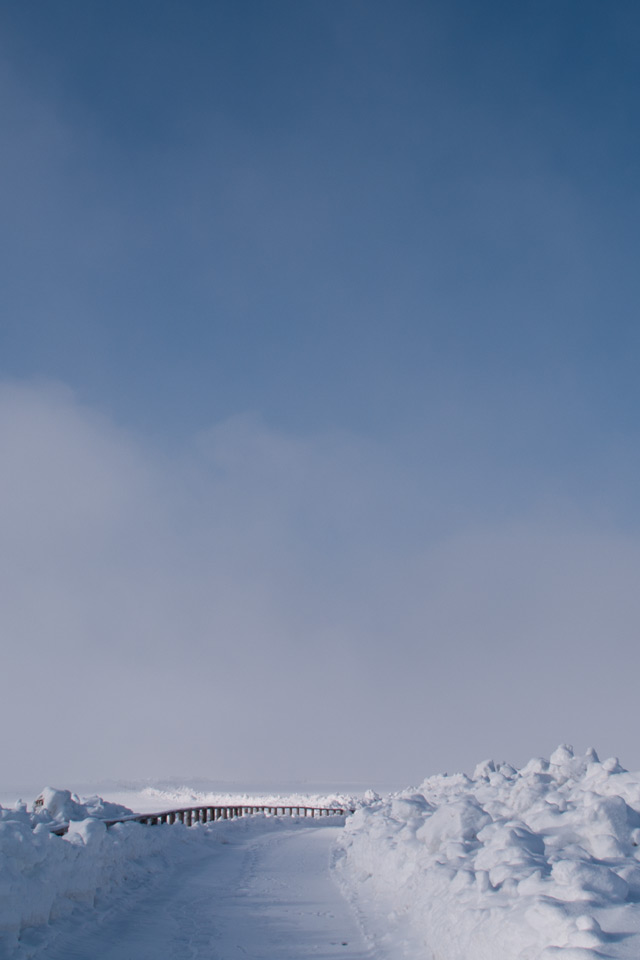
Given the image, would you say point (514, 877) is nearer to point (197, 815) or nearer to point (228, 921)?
point (228, 921)

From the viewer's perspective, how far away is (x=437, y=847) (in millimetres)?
12289

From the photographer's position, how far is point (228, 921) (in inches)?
415

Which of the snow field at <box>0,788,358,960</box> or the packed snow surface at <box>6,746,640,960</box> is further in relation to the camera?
the snow field at <box>0,788,358,960</box>

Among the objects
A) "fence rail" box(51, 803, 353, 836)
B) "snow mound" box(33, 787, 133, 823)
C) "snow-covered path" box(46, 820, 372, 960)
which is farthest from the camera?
"fence rail" box(51, 803, 353, 836)

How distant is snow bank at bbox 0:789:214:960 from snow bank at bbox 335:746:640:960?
4.07m

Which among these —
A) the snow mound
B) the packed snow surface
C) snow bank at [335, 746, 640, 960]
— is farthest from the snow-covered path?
the snow mound

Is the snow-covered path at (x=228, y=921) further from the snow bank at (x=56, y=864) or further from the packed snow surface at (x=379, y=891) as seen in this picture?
the snow bank at (x=56, y=864)

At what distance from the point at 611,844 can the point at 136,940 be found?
6.06 metres

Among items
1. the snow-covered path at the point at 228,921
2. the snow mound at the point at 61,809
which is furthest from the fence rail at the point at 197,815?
the snow-covered path at the point at 228,921

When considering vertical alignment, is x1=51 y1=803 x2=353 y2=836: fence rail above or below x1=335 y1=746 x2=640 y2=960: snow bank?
below

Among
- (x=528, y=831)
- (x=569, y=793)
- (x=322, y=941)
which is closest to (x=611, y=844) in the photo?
(x=528, y=831)

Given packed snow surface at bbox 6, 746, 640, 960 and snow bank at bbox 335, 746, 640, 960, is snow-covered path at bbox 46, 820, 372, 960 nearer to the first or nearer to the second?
packed snow surface at bbox 6, 746, 640, 960

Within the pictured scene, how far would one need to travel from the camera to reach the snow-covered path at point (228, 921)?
8.70 meters

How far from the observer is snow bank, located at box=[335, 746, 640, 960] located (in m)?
6.55
